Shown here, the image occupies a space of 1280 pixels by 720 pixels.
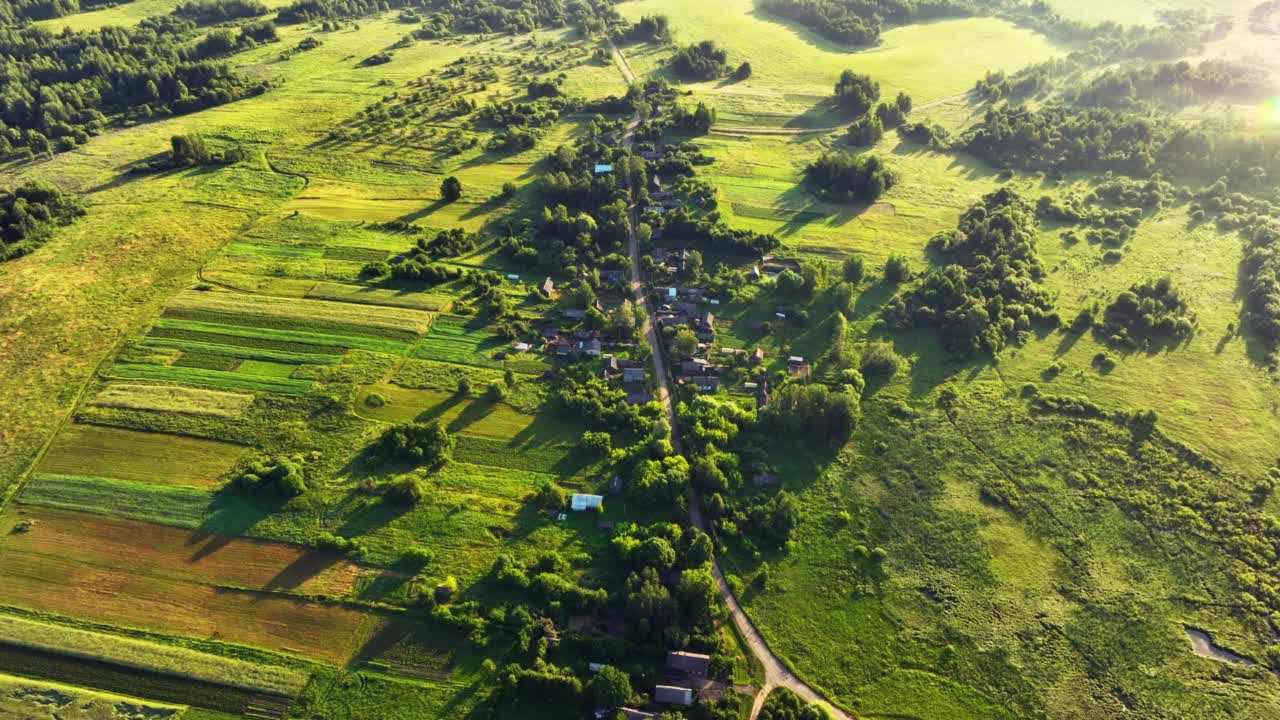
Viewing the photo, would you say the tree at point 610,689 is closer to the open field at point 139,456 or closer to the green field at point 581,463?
the green field at point 581,463

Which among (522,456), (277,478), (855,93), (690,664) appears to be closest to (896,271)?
(522,456)

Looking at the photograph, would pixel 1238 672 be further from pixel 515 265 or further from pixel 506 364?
pixel 515 265

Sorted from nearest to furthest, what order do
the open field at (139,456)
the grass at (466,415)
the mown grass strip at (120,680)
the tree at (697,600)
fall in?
the mown grass strip at (120,680) < the tree at (697,600) < the open field at (139,456) < the grass at (466,415)

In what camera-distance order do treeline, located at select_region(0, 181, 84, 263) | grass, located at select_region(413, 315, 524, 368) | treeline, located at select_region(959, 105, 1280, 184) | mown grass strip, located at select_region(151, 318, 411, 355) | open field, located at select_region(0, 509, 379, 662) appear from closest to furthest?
open field, located at select_region(0, 509, 379, 662) → grass, located at select_region(413, 315, 524, 368) → mown grass strip, located at select_region(151, 318, 411, 355) → treeline, located at select_region(0, 181, 84, 263) → treeline, located at select_region(959, 105, 1280, 184)

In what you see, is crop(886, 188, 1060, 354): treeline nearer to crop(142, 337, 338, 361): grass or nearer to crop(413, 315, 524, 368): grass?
crop(413, 315, 524, 368): grass

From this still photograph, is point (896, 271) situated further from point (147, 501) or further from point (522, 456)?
point (147, 501)

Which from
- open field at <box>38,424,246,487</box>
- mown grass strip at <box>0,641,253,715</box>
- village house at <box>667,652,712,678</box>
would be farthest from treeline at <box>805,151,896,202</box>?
mown grass strip at <box>0,641,253,715</box>

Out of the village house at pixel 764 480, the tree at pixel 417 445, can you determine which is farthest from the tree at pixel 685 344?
the tree at pixel 417 445
